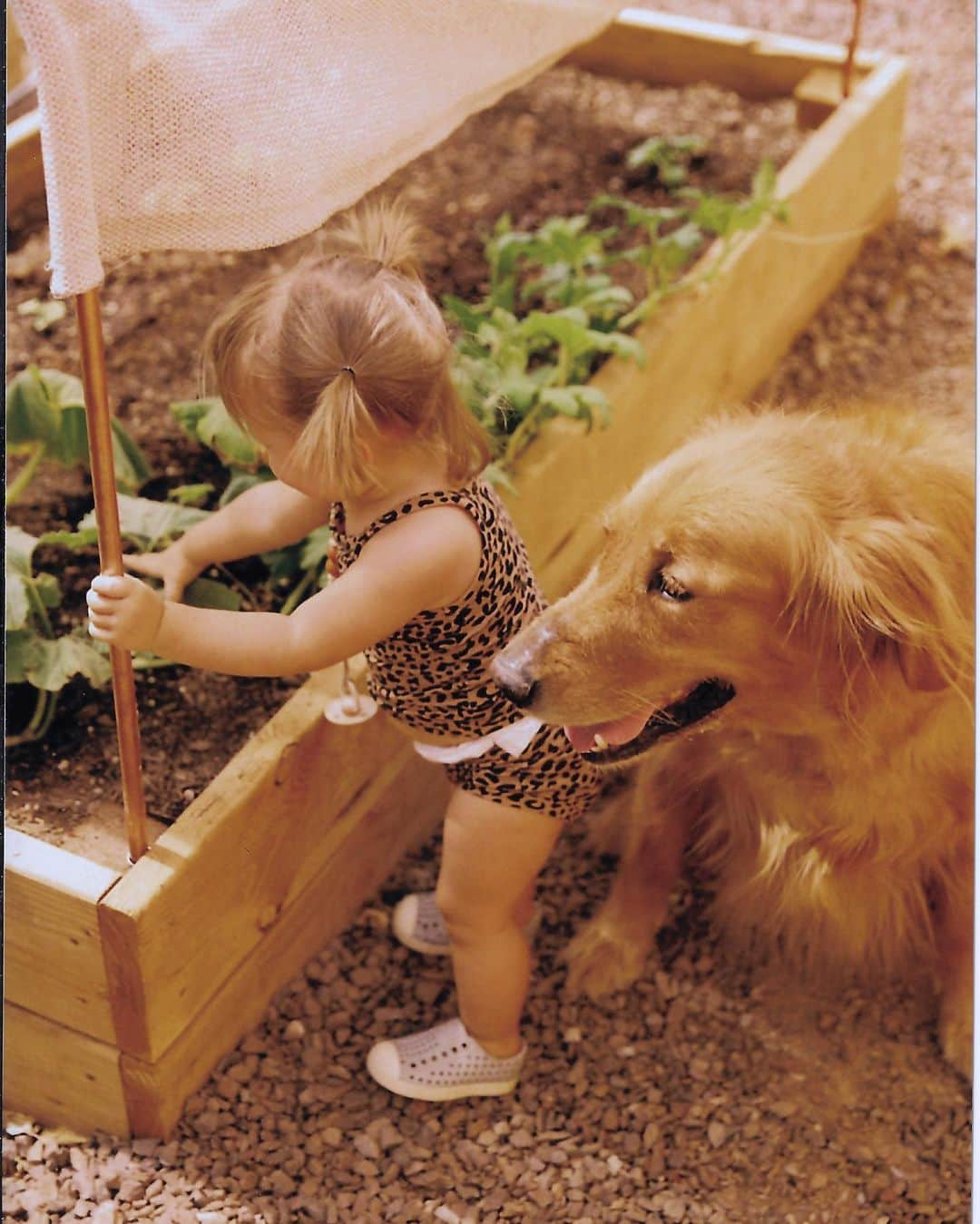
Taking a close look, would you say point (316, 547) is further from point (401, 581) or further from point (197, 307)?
point (197, 307)

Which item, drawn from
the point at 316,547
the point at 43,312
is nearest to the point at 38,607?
the point at 316,547

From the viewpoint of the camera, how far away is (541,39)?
2262 millimetres

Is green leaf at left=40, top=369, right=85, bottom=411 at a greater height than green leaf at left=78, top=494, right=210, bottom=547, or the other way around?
green leaf at left=40, top=369, right=85, bottom=411

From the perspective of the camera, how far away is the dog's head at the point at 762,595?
67.2 inches

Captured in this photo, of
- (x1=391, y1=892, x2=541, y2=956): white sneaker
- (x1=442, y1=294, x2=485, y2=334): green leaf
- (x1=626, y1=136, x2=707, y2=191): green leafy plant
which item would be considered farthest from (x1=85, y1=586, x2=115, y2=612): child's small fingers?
(x1=626, y1=136, x2=707, y2=191): green leafy plant

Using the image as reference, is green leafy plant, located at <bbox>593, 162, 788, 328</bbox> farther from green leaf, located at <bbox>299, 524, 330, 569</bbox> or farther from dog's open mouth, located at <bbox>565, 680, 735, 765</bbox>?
dog's open mouth, located at <bbox>565, 680, 735, 765</bbox>

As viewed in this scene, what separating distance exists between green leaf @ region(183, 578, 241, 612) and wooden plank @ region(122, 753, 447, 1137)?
38cm

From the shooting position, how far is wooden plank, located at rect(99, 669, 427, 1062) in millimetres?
1821

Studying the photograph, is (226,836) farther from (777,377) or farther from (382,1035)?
(777,377)

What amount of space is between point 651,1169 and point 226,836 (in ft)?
2.46

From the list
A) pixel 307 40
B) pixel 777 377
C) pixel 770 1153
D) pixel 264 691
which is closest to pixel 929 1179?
pixel 770 1153

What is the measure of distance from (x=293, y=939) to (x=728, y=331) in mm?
1620

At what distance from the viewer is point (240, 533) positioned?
205 centimetres

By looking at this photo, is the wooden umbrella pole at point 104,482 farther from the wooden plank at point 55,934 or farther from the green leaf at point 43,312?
the green leaf at point 43,312
